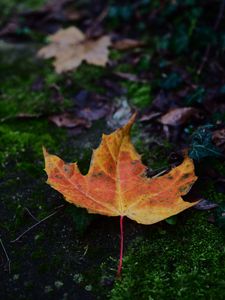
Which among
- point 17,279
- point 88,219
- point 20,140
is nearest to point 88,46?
point 20,140

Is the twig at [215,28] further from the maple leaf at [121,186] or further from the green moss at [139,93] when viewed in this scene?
the maple leaf at [121,186]

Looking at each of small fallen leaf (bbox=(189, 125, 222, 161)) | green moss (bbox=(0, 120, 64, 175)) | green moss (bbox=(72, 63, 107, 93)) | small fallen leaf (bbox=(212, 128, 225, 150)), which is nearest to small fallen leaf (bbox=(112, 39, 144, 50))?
green moss (bbox=(72, 63, 107, 93))

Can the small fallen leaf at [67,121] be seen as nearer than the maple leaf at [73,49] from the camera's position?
Yes

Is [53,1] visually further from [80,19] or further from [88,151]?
[88,151]

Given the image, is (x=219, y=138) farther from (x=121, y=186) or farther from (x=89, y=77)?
(x=89, y=77)

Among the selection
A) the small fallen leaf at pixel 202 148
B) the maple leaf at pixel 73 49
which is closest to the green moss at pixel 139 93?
the maple leaf at pixel 73 49

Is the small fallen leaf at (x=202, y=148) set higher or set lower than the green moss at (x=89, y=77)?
higher

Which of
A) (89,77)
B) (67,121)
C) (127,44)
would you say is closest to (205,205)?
(67,121)
